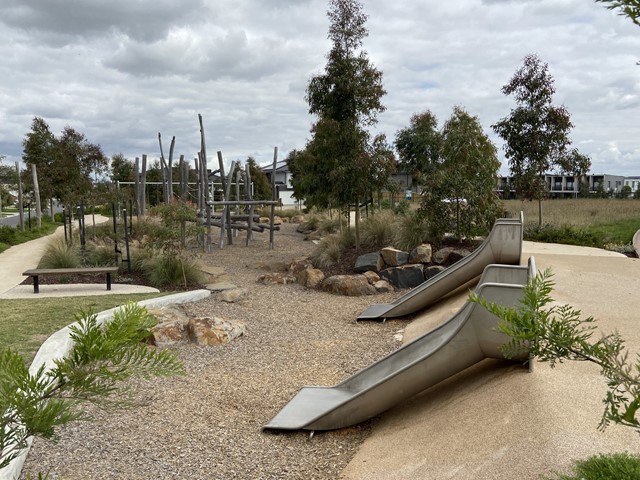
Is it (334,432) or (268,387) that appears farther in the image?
(268,387)

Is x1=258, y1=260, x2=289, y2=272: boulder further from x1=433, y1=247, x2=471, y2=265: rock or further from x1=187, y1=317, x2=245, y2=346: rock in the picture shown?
x1=187, y1=317, x2=245, y2=346: rock

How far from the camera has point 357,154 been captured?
1358cm

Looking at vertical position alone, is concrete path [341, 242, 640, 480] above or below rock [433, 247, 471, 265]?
below

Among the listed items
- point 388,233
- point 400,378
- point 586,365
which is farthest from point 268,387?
point 388,233

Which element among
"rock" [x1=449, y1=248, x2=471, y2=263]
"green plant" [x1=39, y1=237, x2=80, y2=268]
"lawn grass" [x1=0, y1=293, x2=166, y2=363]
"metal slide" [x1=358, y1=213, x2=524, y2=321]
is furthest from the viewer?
"green plant" [x1=39, y1=237, x2=80, y2=268]

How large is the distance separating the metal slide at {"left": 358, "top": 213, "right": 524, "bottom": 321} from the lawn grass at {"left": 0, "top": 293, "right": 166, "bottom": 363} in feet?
11.8

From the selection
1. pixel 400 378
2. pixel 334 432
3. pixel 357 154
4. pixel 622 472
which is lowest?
pixel 334 432

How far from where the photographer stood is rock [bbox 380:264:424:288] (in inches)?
421

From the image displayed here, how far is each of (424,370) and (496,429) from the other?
85cm

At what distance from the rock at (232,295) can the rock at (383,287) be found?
2359 millimetres

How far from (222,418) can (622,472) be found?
3127 mm

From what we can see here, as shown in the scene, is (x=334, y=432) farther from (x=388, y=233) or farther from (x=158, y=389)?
(x=388, y=233)

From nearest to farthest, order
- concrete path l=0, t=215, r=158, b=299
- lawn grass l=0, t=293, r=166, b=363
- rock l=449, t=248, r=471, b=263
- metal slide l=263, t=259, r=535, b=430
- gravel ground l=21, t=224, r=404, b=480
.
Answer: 1. gravel ground l=21, t=224, r=404, b=480
2. metal slide l=263, t=259, r=535, b=430
3. lawn grass l=0, t=293, r=166, b=363
4. concrete path l=0, t=215, r=158, b=299
5. rock l=449, t=248, r=471, b=263

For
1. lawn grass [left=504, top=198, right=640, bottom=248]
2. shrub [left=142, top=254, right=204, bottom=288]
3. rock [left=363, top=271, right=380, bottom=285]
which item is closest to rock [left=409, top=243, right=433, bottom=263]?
rock [left=363, top=271, right=380, bottom=285]
